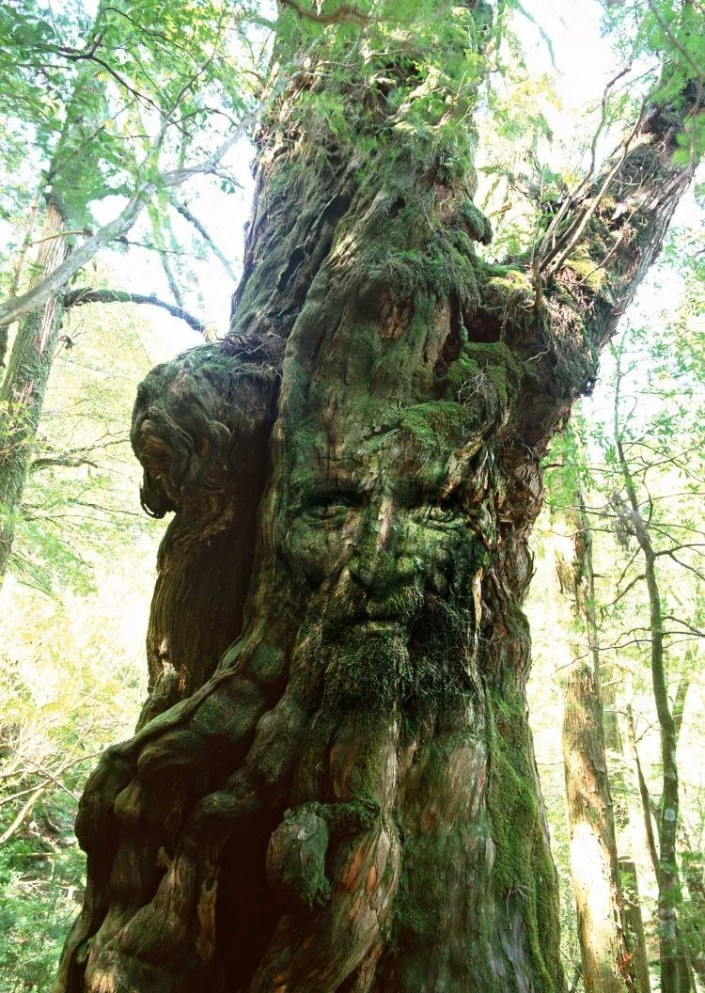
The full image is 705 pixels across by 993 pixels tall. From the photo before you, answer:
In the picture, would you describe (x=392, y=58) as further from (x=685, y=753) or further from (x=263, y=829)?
(x=685, y=753)

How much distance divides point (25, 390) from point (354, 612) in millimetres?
6936

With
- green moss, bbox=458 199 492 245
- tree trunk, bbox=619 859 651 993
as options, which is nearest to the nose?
green moss, bbox=458 199 492 245

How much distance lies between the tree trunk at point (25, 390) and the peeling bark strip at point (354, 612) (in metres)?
4.56

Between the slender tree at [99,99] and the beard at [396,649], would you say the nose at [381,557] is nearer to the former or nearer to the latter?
the beard at [396,649]

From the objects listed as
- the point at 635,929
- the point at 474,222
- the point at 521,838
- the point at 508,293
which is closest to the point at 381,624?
the point at 521,838

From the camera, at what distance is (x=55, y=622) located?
922 centimetres

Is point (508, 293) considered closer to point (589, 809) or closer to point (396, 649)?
point (396, 649)

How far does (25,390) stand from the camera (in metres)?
8.05

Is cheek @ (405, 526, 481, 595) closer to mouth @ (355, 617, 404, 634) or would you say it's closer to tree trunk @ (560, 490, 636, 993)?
mouth @ (355, 617, 404, 634)

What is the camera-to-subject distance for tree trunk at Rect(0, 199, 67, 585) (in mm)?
7340

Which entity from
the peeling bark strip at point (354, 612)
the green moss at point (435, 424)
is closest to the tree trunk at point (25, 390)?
the peeling bark strip at point (354, 612)

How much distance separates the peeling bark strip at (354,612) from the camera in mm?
2320

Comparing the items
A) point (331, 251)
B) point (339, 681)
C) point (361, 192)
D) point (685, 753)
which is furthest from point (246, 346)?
point (685, 753)

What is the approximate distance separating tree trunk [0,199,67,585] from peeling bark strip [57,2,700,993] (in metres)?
4.56
